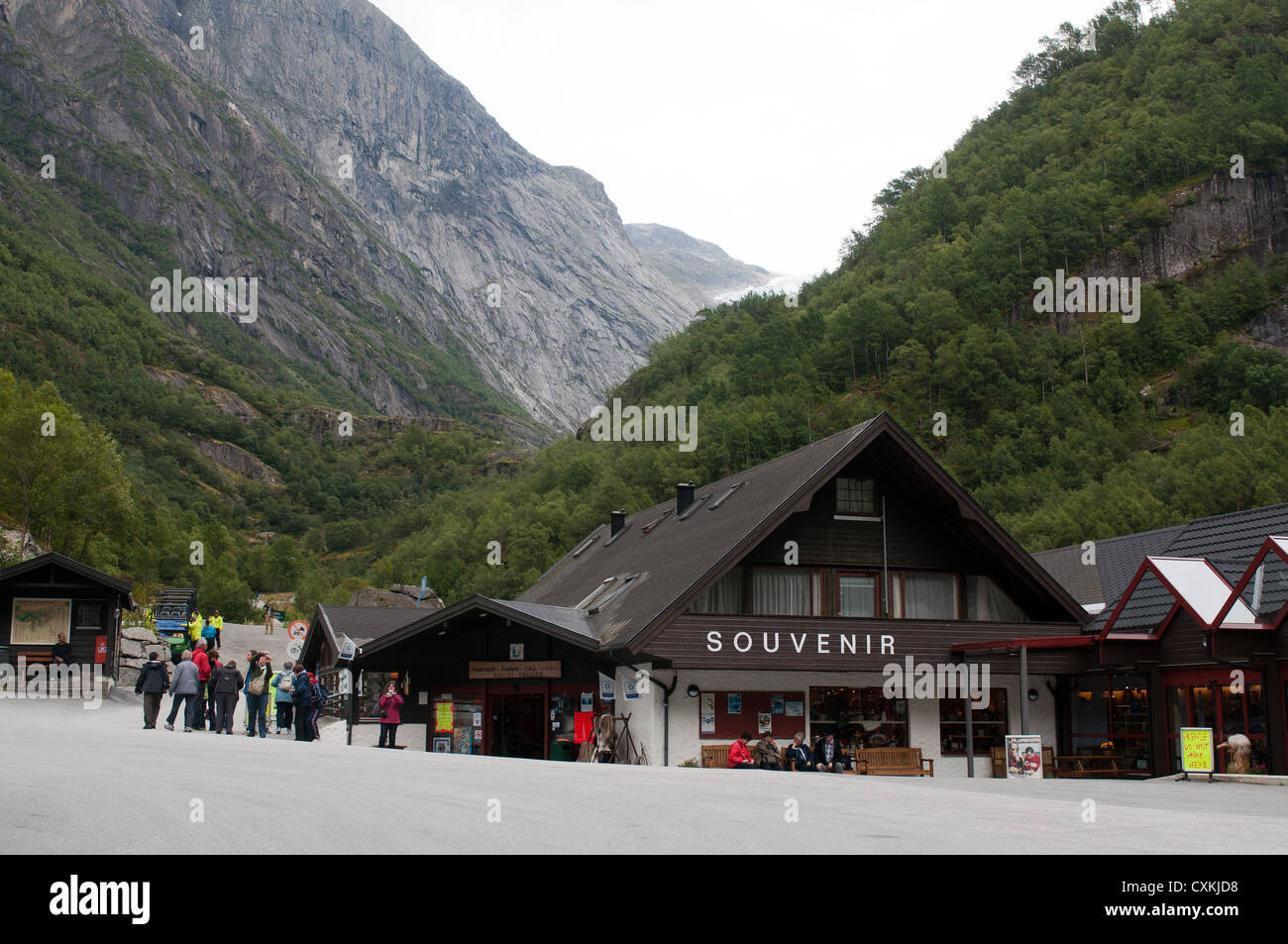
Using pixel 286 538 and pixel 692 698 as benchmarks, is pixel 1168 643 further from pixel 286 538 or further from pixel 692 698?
pixel 286 538

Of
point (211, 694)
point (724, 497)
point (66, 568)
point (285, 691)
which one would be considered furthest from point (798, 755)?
point (66, 568)

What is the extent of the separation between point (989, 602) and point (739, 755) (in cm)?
858

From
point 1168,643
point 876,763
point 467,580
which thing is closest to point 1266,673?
point 1168,643

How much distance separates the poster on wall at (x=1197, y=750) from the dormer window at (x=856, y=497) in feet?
30.1

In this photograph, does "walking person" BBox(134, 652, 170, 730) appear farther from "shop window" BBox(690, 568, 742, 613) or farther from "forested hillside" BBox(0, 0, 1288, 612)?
"forested hillside" BBox(0, 0, 1288, 612)

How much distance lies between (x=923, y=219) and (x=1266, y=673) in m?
115

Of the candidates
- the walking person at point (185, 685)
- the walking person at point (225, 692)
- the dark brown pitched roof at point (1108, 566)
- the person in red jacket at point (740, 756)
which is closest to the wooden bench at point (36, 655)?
the walking person at point (185, 685)

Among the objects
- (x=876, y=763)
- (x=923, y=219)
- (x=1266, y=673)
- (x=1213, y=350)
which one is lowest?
(x=876, y=763)

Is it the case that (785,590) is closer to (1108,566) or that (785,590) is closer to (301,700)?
(1108,566)

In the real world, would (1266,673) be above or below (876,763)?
above

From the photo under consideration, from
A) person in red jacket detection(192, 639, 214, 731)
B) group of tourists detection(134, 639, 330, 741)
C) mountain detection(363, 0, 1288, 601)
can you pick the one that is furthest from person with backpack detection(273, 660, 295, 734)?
mountain detection(363, 0, 1288, 601)

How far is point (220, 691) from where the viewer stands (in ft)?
74.9

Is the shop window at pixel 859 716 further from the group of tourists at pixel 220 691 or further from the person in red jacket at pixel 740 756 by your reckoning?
the group of tourists at pixel 220 691
